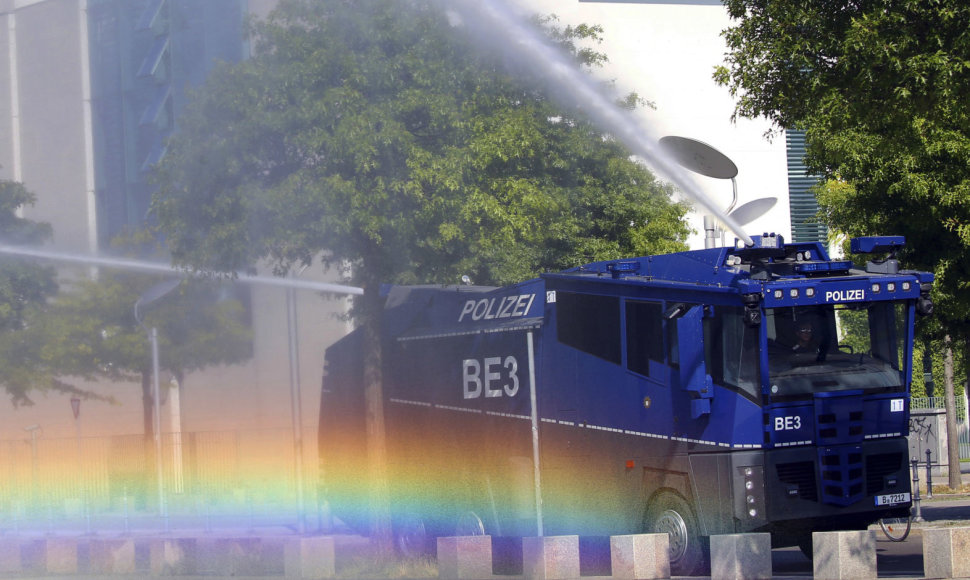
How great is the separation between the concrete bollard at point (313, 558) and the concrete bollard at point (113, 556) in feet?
15.3

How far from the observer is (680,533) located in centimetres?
1219

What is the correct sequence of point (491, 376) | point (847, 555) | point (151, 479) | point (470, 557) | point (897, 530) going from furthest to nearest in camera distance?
point (151, 479) < point (491, 376) < point (897, 530) < point (470, 557) < point (847, 555)

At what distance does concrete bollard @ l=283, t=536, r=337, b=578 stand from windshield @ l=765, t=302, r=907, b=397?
5.72 m

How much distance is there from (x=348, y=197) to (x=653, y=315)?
4.76 m

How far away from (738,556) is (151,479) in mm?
22226

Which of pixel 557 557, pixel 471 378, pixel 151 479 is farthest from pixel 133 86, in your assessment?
pixel 557 557

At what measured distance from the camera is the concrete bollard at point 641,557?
455 inches

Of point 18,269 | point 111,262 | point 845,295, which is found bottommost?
point 845,295

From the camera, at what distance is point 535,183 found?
762 inches

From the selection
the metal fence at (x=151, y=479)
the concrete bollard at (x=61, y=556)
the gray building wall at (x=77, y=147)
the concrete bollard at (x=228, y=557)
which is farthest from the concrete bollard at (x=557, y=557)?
the gray building wall at (x=77, y=147)

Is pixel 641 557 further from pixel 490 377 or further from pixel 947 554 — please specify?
pixel 490 377

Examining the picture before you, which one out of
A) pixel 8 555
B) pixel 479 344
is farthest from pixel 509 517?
pixel 8 555

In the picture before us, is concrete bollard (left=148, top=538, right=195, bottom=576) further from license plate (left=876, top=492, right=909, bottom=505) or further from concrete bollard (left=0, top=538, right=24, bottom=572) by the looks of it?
license plate (left=876, top=492, right=909, bottom=505)

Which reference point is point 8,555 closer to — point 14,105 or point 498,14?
point 498,14
